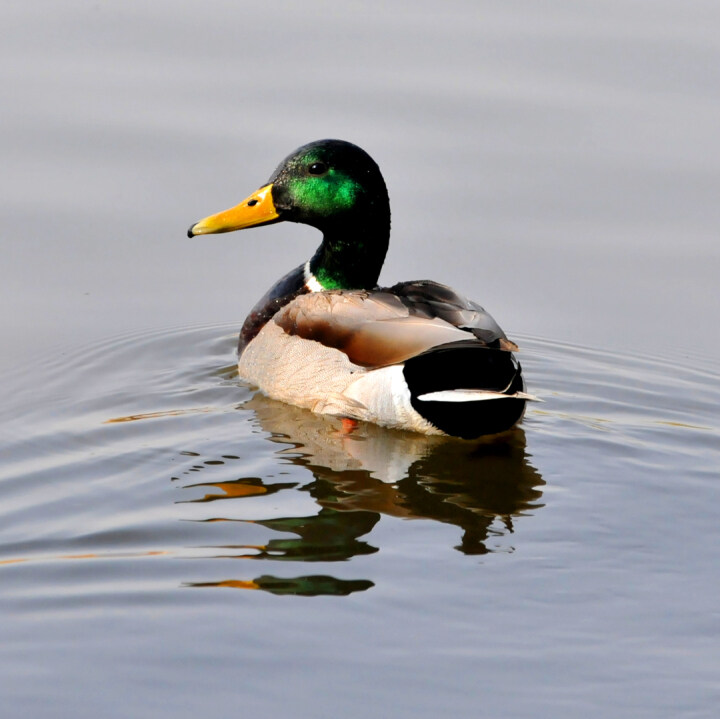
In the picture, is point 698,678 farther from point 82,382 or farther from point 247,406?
point 82,382

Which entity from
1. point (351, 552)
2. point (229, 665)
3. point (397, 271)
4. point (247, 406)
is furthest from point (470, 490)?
point (397, 271)

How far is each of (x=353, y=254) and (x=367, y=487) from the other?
2.21 metres

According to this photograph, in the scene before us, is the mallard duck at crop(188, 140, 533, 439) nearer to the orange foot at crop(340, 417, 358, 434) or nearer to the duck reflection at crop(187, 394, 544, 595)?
the orange foot at crop(340, 417, 358, 434)

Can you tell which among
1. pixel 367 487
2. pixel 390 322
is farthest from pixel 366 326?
pixel 367 487

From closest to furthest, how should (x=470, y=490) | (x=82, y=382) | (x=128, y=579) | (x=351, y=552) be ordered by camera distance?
(x=128, y=579)
(x=351, y=552)
(x=470, y=490)
(x=82, y=382)

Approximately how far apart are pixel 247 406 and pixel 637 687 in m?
3.54

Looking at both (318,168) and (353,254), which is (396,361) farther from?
(318,168)

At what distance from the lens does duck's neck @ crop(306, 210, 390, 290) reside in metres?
8.18

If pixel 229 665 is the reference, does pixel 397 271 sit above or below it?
above

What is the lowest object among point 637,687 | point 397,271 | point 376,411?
point 637,687

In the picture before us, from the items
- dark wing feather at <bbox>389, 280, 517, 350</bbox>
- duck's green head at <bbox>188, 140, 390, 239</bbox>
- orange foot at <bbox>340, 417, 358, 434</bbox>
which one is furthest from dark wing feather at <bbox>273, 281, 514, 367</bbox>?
duck's green head at <bbox>188, 140, 390, 239</bbox>

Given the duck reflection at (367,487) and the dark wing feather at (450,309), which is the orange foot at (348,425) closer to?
the duck reflection at (367,487)

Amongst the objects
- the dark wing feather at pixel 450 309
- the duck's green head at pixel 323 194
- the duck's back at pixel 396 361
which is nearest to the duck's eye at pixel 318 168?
the duck's green head at pixel 323 194

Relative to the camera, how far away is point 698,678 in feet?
15.1
